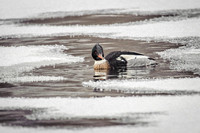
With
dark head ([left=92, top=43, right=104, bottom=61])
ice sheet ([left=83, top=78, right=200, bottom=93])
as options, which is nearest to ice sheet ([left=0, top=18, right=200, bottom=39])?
dark head ([left=92, top=43, right=104, bottom=61])

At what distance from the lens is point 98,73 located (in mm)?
9750

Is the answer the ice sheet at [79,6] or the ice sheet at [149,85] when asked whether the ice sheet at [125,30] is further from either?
the ice sheet at [149,85]

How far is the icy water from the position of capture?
6375 mm

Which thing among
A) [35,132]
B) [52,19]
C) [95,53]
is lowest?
[35,132]

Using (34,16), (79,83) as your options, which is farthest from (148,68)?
(34,16)

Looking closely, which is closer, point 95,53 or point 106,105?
point 106,105

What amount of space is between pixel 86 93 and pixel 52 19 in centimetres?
1069

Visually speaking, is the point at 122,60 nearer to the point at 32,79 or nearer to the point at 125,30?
the point at 32,79

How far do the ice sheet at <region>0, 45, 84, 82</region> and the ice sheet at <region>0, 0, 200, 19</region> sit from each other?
634 centimetres

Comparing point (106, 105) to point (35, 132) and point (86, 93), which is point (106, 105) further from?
point (35, 132)

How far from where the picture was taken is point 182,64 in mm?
10078

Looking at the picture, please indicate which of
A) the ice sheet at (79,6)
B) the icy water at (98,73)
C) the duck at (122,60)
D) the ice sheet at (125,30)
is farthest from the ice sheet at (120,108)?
the ice sheet at (79,6)

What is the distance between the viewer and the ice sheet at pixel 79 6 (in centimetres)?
1908

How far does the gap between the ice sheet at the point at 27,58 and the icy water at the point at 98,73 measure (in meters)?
0.02
